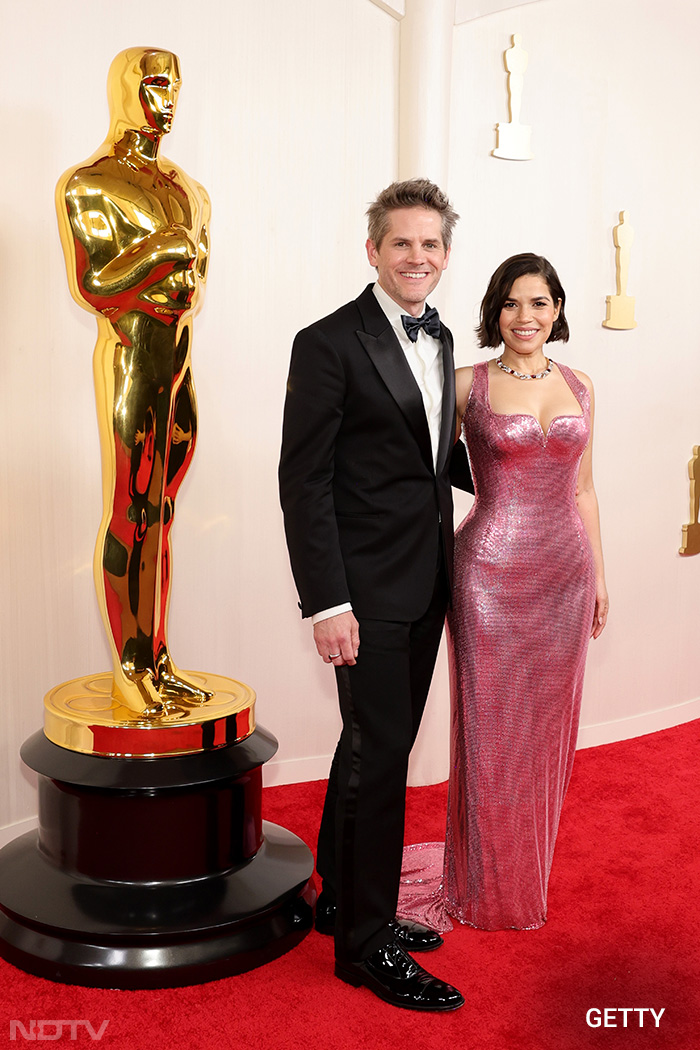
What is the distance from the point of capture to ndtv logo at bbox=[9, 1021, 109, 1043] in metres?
2.12

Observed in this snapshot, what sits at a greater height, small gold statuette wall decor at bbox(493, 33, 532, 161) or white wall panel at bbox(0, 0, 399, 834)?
small gold statuette wall decor at bbox(493, 33, 532, 161)

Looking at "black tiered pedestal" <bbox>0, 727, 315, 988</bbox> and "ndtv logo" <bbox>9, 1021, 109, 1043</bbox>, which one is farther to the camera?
"black tiered pedestal" <bbox>0, 727, 315, 988</bbox>

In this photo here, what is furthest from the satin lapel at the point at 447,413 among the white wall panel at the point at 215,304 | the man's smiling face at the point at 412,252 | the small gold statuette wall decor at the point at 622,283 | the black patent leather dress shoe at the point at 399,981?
the small gold statuette wall decor at the point at 622,283

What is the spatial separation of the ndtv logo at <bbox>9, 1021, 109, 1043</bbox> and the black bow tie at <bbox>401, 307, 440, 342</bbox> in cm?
169

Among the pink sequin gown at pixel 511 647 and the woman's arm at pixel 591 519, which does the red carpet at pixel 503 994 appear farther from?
the woman's arm at pixel 591 519

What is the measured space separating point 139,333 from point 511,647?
124 centimetres

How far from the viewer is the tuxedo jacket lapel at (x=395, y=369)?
88.7 inches

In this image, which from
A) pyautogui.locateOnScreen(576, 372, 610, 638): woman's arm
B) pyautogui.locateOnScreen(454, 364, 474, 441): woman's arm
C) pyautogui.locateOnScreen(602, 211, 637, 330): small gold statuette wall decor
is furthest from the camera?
pyautogui.locateOnScreen(602, 211, 637, 330): small gold statuette wall decor

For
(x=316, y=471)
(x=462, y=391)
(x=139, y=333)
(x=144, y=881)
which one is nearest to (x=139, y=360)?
(x=139, y=333)

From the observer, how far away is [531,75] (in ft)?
13.0

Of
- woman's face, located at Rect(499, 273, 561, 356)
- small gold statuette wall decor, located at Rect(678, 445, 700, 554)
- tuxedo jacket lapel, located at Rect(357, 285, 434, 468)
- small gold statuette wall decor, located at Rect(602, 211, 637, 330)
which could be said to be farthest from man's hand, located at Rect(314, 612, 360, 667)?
small gold statuette wall decor, located at Rect(678, 445, 700, 554)

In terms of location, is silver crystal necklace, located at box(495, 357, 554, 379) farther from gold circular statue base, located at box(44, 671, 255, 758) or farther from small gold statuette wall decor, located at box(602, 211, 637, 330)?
small gold statuette wall decor, located at box(602, 211, 637, 330)

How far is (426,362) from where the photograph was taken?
2410 mm

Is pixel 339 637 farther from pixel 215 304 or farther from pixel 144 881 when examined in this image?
pixel 215 304
